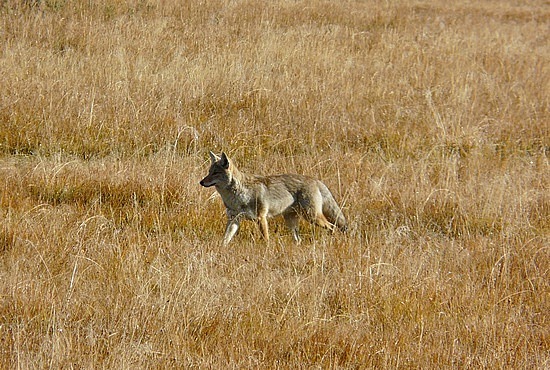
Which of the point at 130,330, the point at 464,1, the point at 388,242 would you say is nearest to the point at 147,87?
the point at 388,242

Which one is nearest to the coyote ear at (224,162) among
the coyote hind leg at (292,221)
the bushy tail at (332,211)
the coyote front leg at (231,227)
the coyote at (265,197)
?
the coyote at (265,197)

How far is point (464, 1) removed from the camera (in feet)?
86.7

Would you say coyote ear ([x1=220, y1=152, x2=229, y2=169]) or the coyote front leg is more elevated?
coyote ear ([x1=220, y1=152, x2=229, y2=169])

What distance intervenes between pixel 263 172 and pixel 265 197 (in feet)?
5.47

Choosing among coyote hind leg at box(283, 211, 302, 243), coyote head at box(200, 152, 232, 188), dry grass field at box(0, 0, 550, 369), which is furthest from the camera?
coyote hind leg at box(283, 211, 302, 243)

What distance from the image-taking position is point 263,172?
29.9 ft

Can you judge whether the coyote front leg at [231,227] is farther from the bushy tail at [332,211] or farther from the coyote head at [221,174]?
the bushy tail at [332,211]

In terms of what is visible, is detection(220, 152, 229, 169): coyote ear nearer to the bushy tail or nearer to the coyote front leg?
the coyote front leg

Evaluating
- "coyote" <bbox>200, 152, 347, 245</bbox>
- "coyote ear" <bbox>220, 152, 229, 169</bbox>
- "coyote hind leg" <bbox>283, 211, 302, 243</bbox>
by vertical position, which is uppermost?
"coyote ear" <bbox>220, 152, 229, 169</bbox>

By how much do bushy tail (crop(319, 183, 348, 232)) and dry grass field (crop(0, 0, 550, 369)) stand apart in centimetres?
20

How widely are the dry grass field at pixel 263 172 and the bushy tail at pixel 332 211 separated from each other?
20cm

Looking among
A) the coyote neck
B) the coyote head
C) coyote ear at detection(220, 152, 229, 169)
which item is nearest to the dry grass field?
the coyote neck

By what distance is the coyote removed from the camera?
7410 mm

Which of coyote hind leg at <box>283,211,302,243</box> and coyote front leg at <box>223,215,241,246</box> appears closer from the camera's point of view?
coyote front leg at <box>223,215,241,246</box>
